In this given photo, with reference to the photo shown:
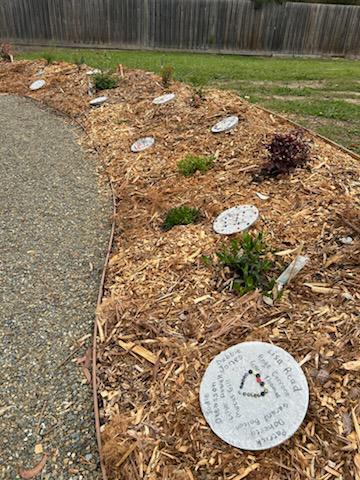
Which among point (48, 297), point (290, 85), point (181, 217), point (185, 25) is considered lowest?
point (48, 297)

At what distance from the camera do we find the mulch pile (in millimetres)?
2207

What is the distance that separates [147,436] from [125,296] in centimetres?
122

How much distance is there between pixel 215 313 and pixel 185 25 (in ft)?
49.4

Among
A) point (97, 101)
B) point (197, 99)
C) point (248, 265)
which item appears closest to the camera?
point (248, 265)

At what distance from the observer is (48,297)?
3.48 meters

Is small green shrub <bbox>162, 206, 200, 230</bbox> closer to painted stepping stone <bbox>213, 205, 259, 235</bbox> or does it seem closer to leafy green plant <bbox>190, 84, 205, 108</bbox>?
painted stepping stone <bbox>213, 205, 259, 235</bbox>

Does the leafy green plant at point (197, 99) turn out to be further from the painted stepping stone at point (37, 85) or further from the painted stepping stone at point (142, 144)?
the painted stepping stone at point (37, 85)

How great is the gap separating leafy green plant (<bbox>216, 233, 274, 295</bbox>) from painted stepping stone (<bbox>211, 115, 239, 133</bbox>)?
2.70 m

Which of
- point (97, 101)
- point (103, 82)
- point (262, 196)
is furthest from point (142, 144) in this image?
point (103, 82)

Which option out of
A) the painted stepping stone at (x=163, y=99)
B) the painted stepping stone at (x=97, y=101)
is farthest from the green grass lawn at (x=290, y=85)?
the painted stepping stone at (x=97, y=101)

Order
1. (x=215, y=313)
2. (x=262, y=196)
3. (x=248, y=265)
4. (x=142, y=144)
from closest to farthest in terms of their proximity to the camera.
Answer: (x=215, y=313) → (x=248, y=265) → (x=262, y=196) → (x=142, y=144)

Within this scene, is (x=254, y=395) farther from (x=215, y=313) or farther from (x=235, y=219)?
(x=235, y=219)

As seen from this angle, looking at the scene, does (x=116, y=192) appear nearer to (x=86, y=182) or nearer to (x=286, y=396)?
(x=86, y=182)

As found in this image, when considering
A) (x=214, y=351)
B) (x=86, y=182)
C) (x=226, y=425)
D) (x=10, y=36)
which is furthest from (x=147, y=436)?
(x=10, y=36)
